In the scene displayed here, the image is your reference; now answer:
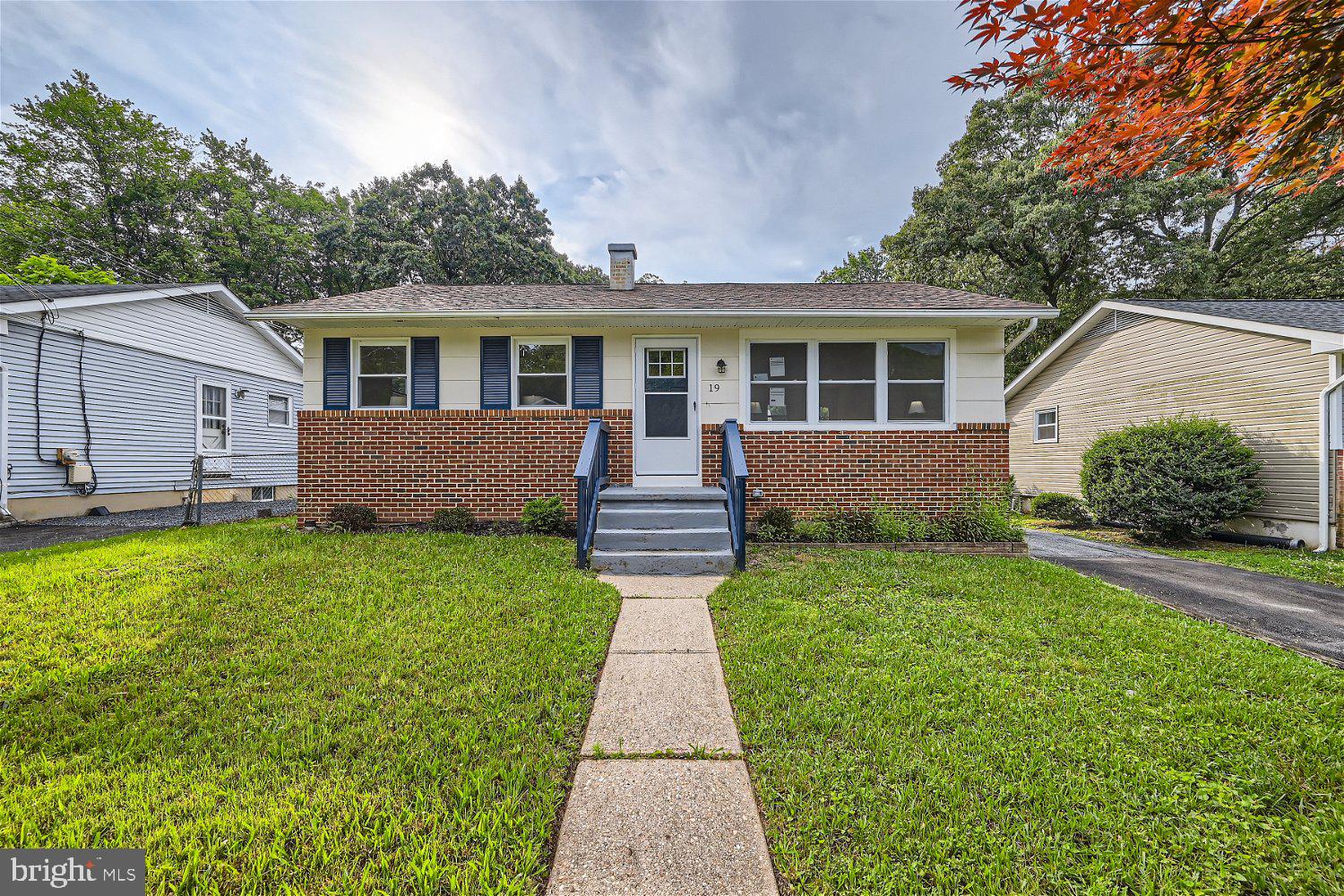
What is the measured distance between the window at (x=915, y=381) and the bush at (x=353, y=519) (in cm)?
753

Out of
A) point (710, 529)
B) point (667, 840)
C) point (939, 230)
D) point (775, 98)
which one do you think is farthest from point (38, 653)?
point (939, 230)

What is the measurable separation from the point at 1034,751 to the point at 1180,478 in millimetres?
9135

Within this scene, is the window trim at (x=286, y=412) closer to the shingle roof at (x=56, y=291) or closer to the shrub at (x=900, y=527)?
the shingle roof at (x=56, y=291)

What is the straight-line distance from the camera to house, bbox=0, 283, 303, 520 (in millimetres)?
8320

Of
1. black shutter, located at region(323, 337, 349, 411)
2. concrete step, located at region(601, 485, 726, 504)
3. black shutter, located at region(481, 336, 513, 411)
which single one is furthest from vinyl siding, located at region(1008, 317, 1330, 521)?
black shutter, located at region(323, 337, 349, 411)

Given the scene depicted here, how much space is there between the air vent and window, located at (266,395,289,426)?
802 inches

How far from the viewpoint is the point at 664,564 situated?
541 centimetres

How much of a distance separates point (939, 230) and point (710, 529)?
15.4 metres

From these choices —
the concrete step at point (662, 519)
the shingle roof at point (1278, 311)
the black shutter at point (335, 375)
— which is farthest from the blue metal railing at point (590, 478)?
the shingle roof at point (1278, 311)

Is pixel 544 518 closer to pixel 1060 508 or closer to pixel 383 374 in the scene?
pixel 383 374

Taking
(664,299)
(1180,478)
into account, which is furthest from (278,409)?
(1180,478)

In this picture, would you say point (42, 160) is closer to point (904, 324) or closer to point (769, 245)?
point (769, 245)

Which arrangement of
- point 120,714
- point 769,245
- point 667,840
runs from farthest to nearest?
1. point 769,245
2. point 120,714
3. point 667,840

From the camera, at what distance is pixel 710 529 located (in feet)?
19.3
